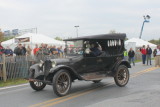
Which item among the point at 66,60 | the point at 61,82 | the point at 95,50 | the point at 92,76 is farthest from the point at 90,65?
the point at 61,82

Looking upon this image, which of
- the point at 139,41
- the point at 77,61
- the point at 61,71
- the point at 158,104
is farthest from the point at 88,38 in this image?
the point at 139,41

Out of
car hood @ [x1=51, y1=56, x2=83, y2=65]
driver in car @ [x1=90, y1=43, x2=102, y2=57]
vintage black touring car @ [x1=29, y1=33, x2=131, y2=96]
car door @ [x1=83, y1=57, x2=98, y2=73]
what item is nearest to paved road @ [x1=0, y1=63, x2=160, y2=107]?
vintage black touring car @ [x1=29, y1=33, x2=131, y2=96]

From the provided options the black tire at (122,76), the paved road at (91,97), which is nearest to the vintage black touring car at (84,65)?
the black tire at (122,76)

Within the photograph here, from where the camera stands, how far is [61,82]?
297 inches

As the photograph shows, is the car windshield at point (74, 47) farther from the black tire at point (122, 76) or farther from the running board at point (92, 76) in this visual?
the black tire at point (122, 76)

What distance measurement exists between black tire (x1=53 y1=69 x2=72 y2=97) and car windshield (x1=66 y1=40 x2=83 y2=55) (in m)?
1.16

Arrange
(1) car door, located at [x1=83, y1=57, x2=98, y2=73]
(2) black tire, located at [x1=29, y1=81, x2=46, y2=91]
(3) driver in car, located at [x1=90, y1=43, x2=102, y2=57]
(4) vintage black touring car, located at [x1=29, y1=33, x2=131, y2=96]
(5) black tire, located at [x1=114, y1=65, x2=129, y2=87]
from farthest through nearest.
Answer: (5) black tire, located at [x1=114, y1=65, x2=129, y2=87] → (3) driver in car, located at [x1=90, y1=43, x2=102, y2=57] → (2) black tire, located at [x1=29, y1=81, x2=46, y2=91] → (1) car door, located at [x1=83, y1=57, x2=98, y2=73] → (4) vintage black touring car, located at [x1=29, y1=33, x2=131, y2=96]

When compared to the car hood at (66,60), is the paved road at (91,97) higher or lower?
lower

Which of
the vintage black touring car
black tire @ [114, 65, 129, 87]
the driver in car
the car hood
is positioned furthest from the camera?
black tire @ [114, 65, 129, 87]

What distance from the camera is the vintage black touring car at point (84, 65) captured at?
760 cm

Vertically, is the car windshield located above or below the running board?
above

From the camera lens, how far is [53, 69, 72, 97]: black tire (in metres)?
7.25

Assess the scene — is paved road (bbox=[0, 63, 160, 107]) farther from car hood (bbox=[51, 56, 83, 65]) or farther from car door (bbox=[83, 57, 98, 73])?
car hood (bbox=[51, 56, 83, 65])

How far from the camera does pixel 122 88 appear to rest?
28.8 ft
